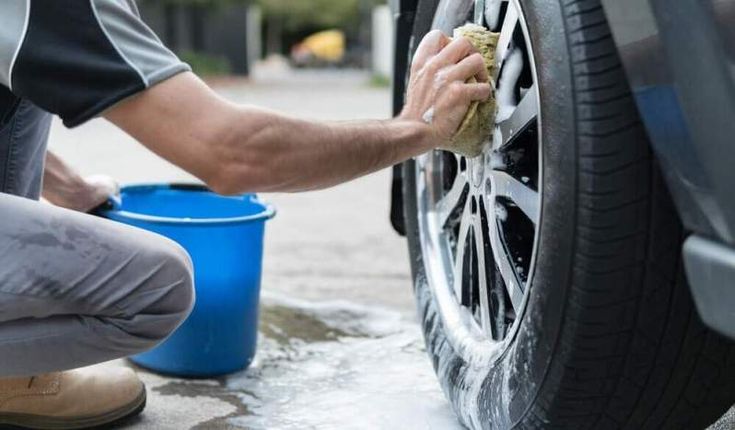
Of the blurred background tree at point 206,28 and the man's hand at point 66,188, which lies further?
the blurred background tree at point 206,28

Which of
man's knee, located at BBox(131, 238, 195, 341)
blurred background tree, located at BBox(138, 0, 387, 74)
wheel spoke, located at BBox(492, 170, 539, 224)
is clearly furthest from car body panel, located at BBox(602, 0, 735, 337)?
blurred background tree, located at BBox(138, 0, 387, 74)

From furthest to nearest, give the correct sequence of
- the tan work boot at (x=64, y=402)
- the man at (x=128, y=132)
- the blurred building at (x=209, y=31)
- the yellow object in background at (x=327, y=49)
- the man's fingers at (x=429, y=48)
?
1. the yellow object in background at (x=327, y=49)
2. the blurred building at (x=209, y=31)
3. the tan work boot at (x=64, y=402)
4. the man's fingers at (x=429, y=48)
5. the man at (x=128, y=132)

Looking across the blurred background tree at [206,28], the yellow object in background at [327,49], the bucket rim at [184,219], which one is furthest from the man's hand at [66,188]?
the yellow object in background at [327,49]

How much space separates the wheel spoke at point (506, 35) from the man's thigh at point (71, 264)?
0.73m

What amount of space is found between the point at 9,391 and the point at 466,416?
1.02 m

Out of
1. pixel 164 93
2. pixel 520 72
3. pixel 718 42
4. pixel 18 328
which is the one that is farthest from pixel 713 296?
pixel 18 328

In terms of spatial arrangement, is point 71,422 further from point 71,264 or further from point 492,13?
point 492,13

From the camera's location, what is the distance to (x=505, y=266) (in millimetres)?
1925

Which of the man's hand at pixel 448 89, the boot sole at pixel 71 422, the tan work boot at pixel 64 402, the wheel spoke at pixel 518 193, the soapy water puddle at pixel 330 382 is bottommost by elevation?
the soapy water puddle at pixel 330 382

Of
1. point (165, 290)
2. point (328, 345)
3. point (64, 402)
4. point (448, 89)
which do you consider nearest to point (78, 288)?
point (165, 290)

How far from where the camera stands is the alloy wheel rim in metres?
1.81

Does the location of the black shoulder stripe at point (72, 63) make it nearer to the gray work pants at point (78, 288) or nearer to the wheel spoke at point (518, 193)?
the gray work pants at point (78, 288)

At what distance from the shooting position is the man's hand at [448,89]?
6.07 ft

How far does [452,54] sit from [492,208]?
0.31m
